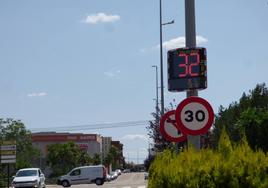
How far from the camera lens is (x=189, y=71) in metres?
11.2

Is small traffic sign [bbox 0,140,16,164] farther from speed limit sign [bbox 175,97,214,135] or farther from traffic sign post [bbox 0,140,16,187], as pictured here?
speed limit sign [bbox 175,97,214,135]

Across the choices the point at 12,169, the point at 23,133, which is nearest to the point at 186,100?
the point at 12,169

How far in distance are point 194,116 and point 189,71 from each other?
1.08 m

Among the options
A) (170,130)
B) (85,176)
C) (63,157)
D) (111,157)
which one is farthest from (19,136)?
(170,130)

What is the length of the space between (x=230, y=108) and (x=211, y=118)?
189 ft

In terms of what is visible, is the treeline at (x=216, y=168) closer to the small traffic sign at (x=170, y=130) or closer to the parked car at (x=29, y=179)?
the small traffic sign at (x=170, y=130)

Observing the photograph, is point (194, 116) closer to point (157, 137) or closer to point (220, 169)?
point (220, 169)

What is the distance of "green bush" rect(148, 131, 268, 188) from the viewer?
771 centimetres

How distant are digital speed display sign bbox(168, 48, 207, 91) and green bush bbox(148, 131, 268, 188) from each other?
2382 mm

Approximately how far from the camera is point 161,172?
29.1 feet

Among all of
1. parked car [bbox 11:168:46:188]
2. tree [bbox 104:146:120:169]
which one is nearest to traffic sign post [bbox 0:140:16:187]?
parked car [bbox 11:168:46:188]

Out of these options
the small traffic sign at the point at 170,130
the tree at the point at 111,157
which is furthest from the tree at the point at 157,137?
the tree at the point at 111,157

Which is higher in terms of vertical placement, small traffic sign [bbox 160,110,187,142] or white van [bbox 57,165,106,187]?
small traffic sign [bbox 160,110,187,142]

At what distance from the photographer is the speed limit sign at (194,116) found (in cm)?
1045
